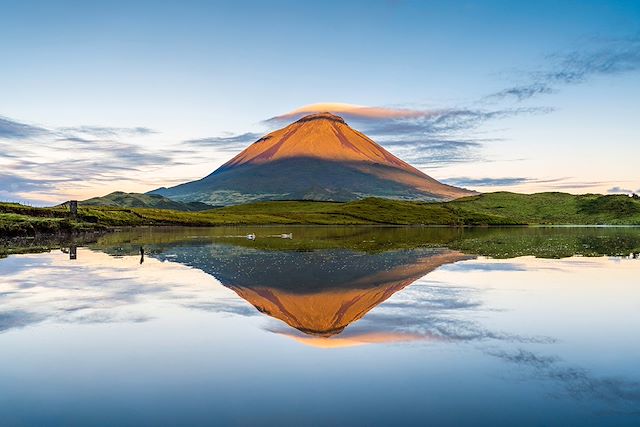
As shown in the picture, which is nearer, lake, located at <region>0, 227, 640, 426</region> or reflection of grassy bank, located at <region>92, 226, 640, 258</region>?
lake, located at <region>0, 227, 640, 426</region>

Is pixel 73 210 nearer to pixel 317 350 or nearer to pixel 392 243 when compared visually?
pixel 392 243

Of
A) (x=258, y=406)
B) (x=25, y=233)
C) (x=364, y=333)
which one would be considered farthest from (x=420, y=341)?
(x=25, y=233)

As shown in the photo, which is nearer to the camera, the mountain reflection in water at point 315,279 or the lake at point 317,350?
the lake at point 317,350

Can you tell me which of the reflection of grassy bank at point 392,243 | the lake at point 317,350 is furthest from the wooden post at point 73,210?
the lake at point 317,350

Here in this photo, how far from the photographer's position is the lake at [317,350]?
10.9 m

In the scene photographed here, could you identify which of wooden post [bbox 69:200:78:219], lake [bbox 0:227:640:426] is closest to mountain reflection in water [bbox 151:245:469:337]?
lake [bbox 0:227:640:426]

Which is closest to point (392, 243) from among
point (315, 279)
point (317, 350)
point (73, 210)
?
point (315, 279)

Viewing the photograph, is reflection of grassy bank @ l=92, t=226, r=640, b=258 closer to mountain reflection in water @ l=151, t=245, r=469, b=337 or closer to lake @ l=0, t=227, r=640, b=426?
mountain reflection in water @ l=151, t=245, r=469, b=337

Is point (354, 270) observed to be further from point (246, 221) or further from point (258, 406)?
point (246, 221)

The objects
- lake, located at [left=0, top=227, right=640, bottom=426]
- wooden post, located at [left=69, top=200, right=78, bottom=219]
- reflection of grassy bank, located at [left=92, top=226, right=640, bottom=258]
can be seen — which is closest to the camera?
lake, located at [left=0, top=227, right=640, bottom=426]

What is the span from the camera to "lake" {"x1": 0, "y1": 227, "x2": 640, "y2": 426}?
10.9m

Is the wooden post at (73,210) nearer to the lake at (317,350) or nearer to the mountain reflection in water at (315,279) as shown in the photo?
the mountain reflection in water at (315,279)

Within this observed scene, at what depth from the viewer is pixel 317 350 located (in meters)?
16.0

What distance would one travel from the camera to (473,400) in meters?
11.5
